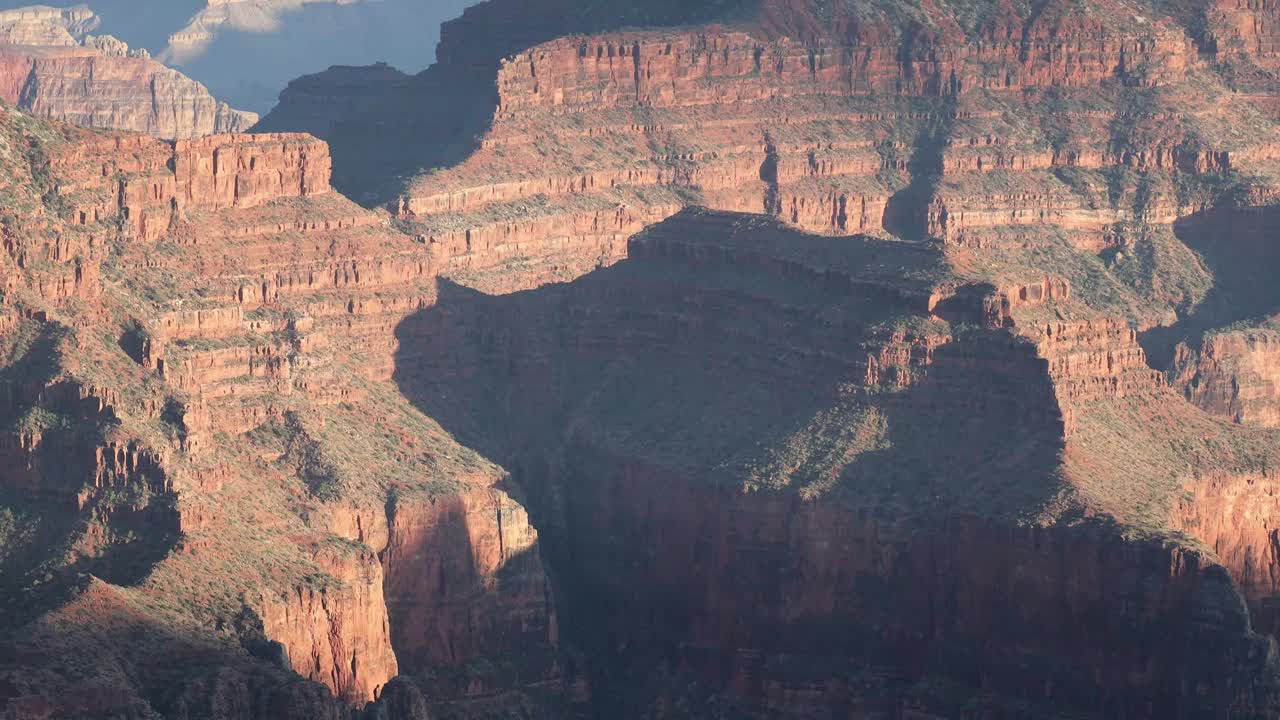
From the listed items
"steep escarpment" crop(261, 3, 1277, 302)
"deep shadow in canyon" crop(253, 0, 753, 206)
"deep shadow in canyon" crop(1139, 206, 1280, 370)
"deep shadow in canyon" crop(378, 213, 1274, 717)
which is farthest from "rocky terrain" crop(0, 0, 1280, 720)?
"deep shadow in canyon" crop(253, 0, 753, 206)

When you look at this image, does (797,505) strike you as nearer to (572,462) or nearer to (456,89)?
(572,462)

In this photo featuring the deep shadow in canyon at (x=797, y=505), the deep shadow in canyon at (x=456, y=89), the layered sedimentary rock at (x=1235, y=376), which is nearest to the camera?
the deep shadow in canyon at (x=797, y=505)

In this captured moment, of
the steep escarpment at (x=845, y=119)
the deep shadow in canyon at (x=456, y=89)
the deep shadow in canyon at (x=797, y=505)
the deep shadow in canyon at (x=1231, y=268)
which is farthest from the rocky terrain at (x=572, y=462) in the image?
the deep shadow in canyon at (x=456, y=89)

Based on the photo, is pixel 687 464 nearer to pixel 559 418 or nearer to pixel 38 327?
pixel 559 418

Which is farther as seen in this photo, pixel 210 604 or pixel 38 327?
pixel 38 327

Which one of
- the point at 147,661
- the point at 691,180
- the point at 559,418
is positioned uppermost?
the point at 691,180

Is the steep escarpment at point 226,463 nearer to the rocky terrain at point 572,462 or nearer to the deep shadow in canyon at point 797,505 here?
the rocky terrain at point 572,462

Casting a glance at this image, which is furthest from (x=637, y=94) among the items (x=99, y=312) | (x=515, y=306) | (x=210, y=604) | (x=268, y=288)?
(x=210, y=604)

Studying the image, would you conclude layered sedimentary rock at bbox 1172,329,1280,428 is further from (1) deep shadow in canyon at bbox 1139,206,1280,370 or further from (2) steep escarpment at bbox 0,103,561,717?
(2) steep escarpment at bbox 0,103,561,717
